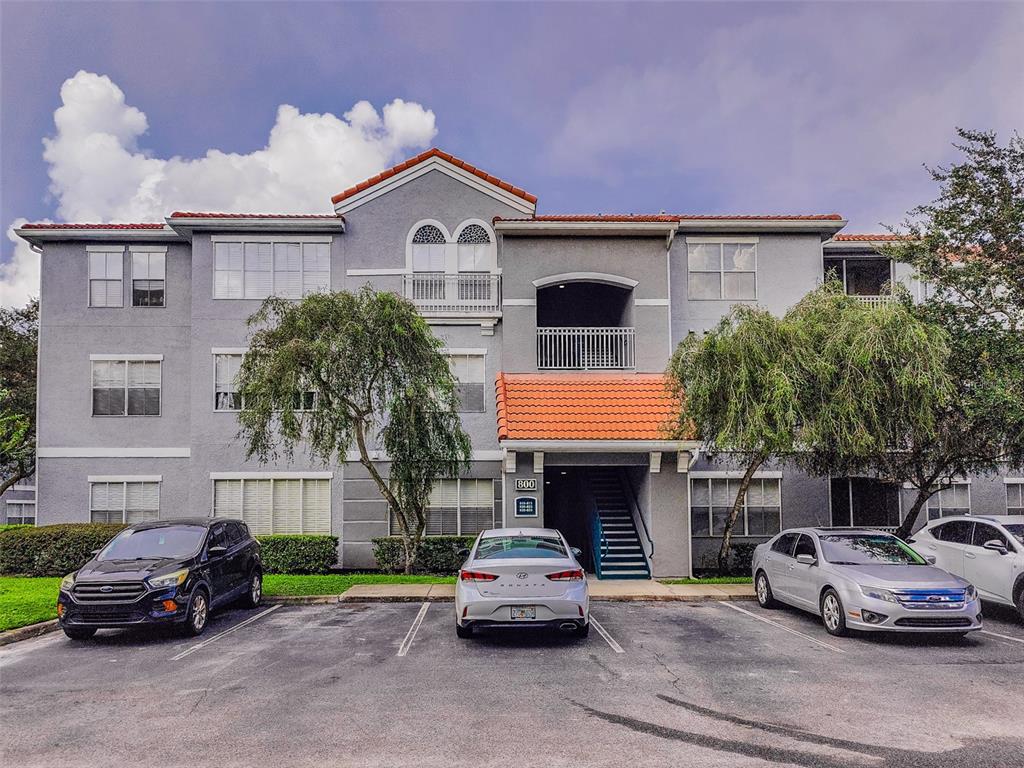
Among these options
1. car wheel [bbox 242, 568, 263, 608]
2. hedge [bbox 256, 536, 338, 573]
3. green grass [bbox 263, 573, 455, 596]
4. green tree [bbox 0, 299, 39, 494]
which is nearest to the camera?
car wheel [bbox 242, 568, 263, 608]

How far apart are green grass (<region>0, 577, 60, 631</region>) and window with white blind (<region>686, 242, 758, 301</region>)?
16.3m

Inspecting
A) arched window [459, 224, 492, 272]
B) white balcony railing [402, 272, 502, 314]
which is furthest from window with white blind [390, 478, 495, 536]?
arched window [459, 224, 492, 272]

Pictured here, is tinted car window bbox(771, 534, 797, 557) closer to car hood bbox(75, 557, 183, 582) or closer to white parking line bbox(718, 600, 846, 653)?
white parking line bbox(718, 600, 846, 653)

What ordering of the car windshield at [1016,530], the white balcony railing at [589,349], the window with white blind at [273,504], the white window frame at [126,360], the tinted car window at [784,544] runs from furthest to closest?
the white window frame at [126,360] → the window with white blind at [273,504] → the white balcony railing at [589,349] → the tinted car window at [784,544] → the car windshield at [1016,530]

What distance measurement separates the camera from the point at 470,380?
19.6m

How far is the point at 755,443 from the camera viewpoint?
46.3ft

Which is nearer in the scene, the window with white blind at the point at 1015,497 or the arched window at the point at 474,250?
the arched window at the point at 474,250

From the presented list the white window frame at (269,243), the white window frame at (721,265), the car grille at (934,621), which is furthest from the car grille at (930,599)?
the white window frame at (269,243)

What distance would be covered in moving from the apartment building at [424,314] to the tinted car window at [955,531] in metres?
5.81

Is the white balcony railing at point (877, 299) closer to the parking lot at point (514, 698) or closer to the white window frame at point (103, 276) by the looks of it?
the parking lot at point (514, 698)

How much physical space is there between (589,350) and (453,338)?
359 cm

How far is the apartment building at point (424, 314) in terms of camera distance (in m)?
19.2

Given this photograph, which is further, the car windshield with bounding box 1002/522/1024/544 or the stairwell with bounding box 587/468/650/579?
the stairwell with bounding box 587/468/650/579

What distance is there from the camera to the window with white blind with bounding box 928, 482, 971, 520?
20.2 meters
